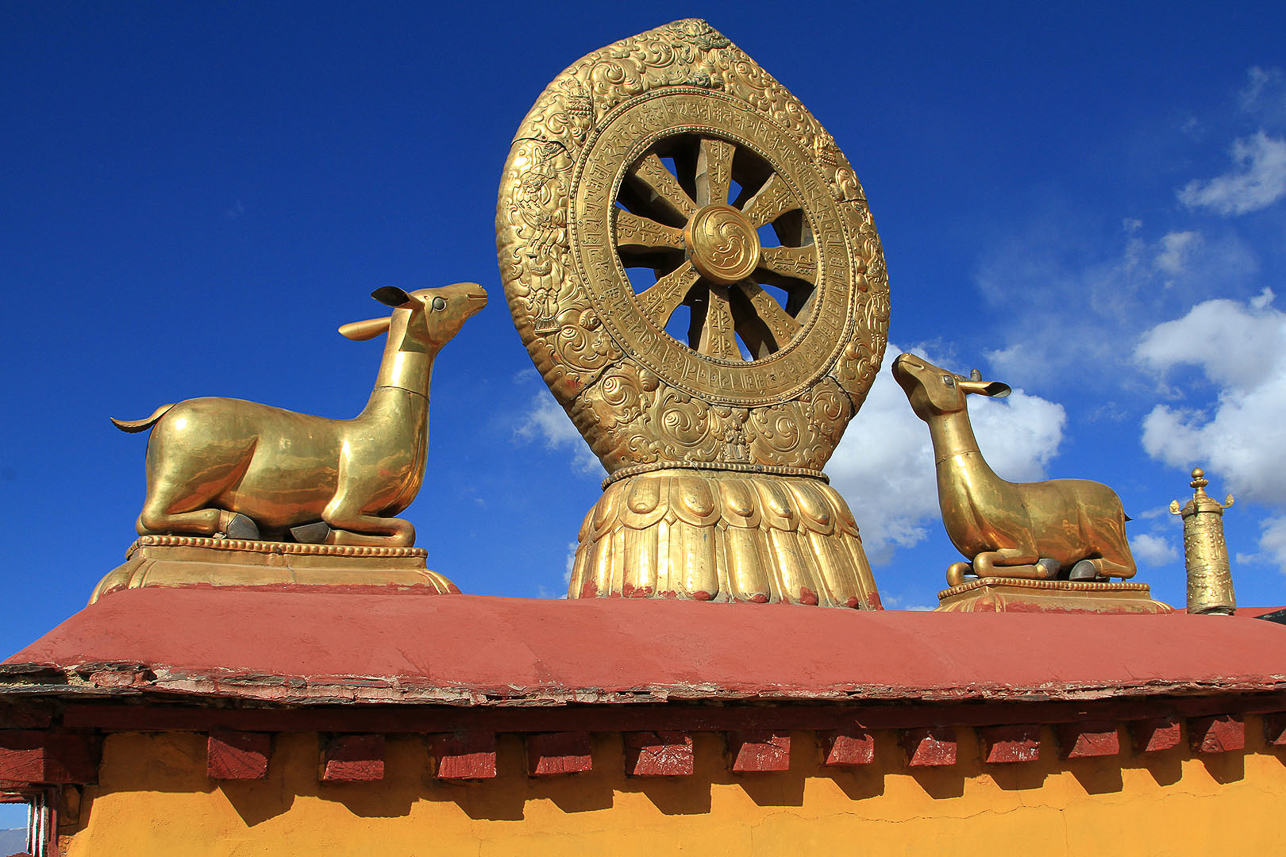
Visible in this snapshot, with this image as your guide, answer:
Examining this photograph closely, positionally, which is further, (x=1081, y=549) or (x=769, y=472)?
(x=1081, y=549)

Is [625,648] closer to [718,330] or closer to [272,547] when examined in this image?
[272,547]

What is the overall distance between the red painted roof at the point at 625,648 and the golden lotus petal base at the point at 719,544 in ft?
2.37

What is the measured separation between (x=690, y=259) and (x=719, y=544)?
1.80 m

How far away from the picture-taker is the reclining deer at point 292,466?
15.2 feet

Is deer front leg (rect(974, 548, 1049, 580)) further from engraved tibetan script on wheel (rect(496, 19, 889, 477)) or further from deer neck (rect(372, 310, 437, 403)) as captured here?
deer neck (rect(372, 310, 437, 403))

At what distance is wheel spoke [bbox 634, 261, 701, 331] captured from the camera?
20.3 ft

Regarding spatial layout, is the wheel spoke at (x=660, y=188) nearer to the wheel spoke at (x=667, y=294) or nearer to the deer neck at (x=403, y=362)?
the wheel spoke at (x=667, y=294)

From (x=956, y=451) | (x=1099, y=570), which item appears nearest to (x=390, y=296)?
(x=956, y=451)

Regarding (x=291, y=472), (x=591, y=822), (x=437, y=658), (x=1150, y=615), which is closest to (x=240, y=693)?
(x=437, y=658)

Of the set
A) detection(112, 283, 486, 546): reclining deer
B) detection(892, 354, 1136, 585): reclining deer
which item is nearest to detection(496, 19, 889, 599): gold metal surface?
detection(892, 354, 1136, 585): reclining deer

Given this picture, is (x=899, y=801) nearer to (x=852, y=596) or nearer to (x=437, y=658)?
(x=852, y=596)

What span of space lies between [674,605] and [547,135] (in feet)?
9.58

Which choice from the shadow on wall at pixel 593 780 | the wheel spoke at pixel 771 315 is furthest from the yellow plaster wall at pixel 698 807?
the wheel spoke at pixel 771 315

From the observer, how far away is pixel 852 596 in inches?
227
